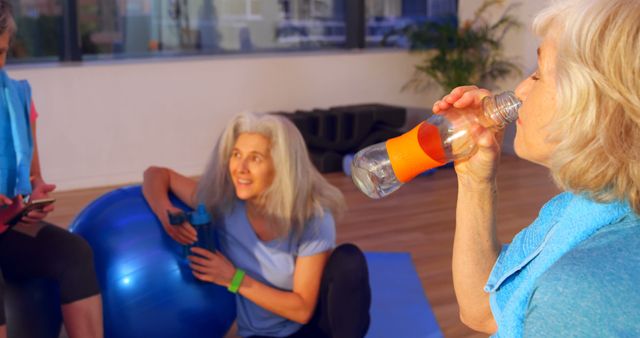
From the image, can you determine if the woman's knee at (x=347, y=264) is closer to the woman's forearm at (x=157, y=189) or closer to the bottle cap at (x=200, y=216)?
the bottle cap at (x=200, y=216)

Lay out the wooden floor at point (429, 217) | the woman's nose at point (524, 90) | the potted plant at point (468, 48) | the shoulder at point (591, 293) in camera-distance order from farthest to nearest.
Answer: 1. the potted plant at point (468, 48)
2. the wooden floor at point (429, 217)
3. the woman's nose at point (524, 90)
4. the shoulder at point (591, 293)

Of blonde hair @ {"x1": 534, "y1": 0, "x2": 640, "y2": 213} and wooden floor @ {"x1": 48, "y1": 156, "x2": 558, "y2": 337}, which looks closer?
blonde hair @ {"x1": 534, "y1": 0, "x2": 640, "y2": 213}

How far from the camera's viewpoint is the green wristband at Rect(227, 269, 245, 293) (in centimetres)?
251

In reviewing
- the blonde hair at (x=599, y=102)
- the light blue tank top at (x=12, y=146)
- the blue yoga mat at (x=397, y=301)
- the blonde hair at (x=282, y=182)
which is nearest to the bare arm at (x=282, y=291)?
the blonde hair at (x=282, y=182)

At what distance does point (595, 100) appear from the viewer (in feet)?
2.84

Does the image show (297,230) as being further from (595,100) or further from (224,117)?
(224,117)

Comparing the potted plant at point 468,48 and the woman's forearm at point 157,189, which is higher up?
the potted plant at point 468,48

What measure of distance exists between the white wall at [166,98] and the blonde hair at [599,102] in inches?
200

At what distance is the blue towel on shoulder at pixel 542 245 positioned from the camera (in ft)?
3.01

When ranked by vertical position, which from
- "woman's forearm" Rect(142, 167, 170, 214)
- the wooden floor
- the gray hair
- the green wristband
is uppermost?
the gray hair

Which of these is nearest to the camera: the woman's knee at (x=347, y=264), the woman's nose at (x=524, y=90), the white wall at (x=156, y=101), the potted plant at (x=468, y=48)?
the woman's nose at (x=524, y=90)

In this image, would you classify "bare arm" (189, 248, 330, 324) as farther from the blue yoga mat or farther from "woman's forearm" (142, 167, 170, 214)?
the blue yoga mat

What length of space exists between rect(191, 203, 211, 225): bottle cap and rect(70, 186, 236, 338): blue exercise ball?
132mm

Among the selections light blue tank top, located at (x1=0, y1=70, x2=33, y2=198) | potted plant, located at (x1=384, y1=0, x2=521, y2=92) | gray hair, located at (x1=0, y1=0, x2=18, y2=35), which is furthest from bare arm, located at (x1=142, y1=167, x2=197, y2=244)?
Result: potted plant, located at (x1=384, y1=0, x2=521, y2=92)
